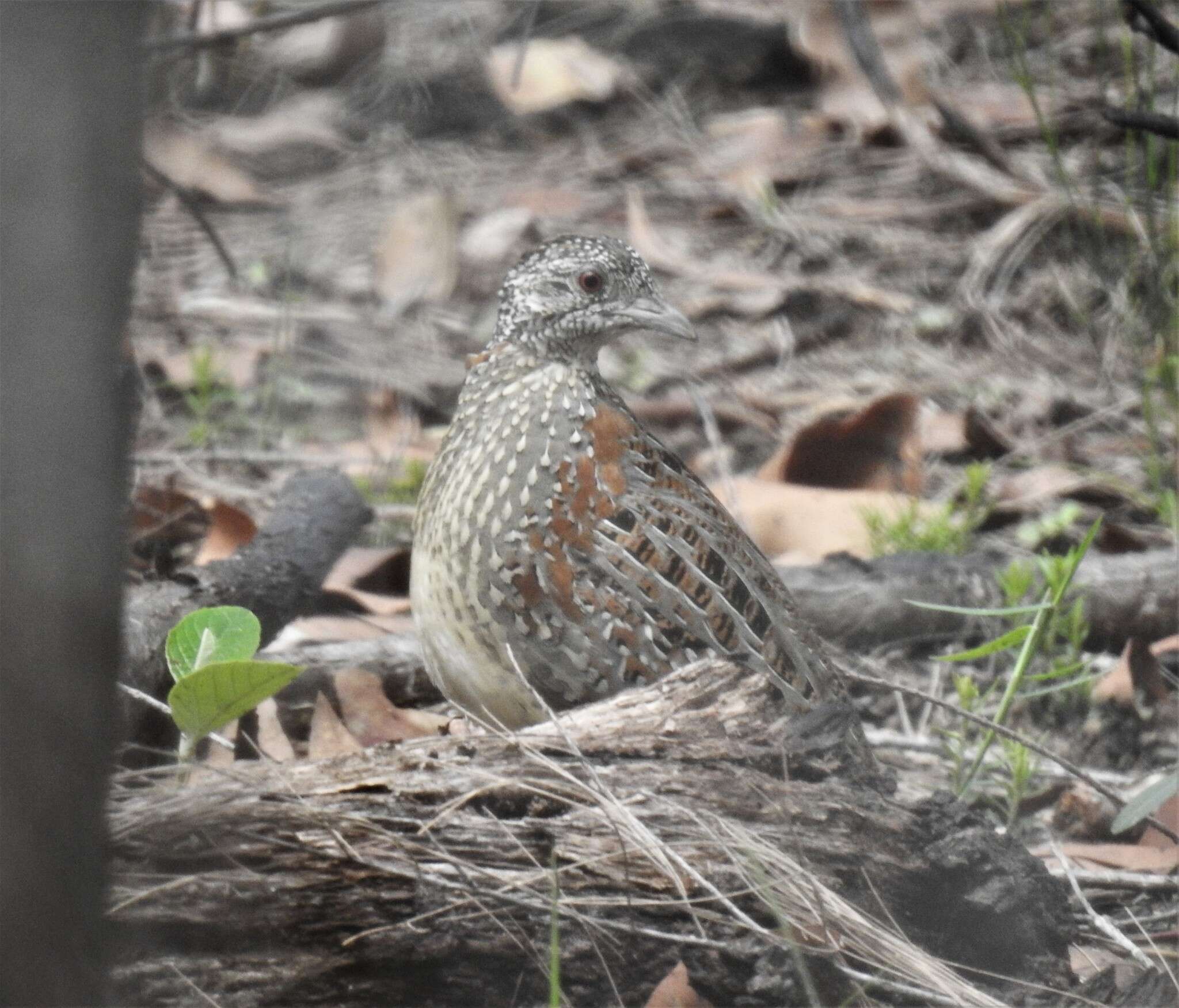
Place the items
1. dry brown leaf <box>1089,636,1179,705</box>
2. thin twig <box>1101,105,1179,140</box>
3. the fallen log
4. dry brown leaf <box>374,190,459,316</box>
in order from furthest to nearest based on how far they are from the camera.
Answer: dry brown leaf <box>374,190,459,316</box>
dry brown leaf <box>1089,636,1179,705</box>
thin twig <box>1101,105,1179,140</box>
the fallen log

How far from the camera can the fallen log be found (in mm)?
2791

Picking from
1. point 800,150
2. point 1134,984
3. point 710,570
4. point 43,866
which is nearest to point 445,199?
point 800,150

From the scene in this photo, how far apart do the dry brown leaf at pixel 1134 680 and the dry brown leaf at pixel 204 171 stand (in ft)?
15.7

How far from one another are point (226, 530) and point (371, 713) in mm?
1124

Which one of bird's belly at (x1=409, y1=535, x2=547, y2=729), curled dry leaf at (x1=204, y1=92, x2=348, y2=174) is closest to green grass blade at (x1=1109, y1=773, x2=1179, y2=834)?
bird's belly at (x1=409, y1=535, x2=547, y2=729)

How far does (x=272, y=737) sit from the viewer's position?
13.5ft

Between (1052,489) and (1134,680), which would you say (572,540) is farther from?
(1052,489)

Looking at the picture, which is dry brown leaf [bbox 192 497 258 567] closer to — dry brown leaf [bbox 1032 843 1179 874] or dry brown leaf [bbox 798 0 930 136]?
dry brown leaf [bbox 1032 843 1179 874]

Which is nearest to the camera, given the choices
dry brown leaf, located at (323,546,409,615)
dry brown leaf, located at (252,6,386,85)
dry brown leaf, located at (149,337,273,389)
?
dry brown leaf, located at (323,546,409,615)

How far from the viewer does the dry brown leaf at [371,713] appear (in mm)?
4234

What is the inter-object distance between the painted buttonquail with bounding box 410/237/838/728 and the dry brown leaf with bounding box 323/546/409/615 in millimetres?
968

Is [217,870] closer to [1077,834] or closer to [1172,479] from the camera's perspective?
[1077,834]

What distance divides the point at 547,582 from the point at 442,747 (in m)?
0.61

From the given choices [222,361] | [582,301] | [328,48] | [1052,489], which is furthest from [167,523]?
[328,48]
